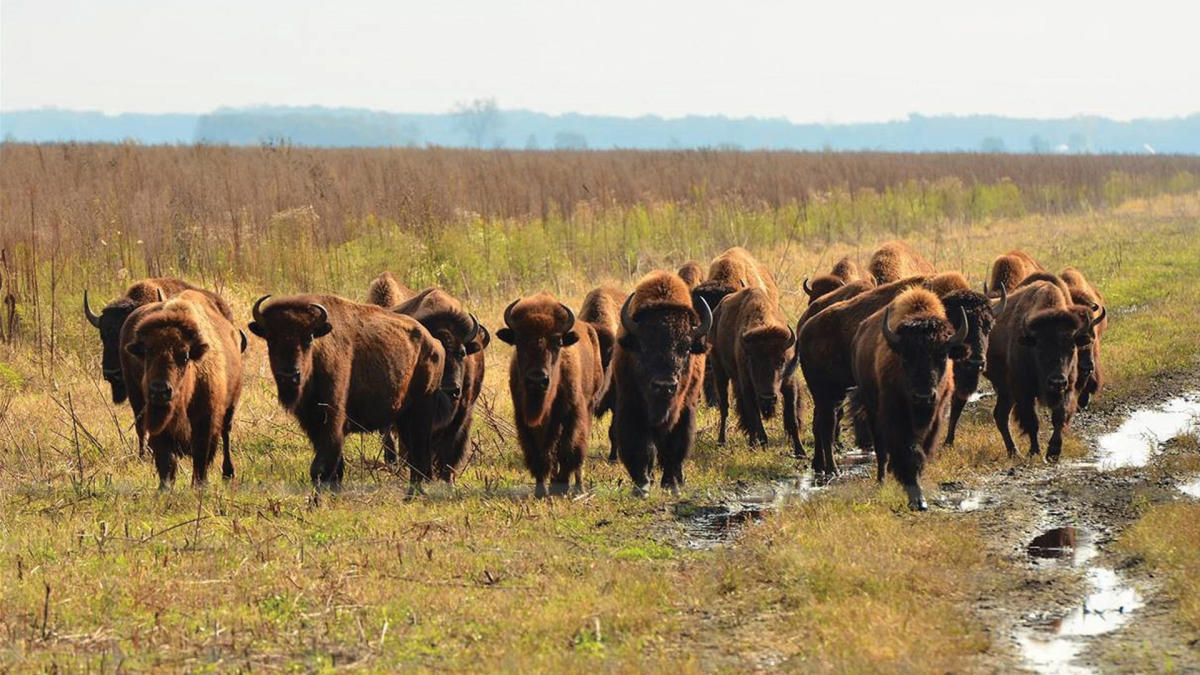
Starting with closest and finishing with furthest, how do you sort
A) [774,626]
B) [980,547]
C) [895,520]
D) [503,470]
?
1. [774,626]
2. [980,547]
3. [895,520]
4. [503,470]

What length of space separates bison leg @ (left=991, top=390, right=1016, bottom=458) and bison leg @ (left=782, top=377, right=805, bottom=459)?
1803 mm

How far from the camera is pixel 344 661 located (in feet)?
22.7

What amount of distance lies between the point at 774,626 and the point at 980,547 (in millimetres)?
2257

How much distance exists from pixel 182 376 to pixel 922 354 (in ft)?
17.7

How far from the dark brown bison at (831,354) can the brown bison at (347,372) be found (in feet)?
11.3

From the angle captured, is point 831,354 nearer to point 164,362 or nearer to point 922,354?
point 922,354

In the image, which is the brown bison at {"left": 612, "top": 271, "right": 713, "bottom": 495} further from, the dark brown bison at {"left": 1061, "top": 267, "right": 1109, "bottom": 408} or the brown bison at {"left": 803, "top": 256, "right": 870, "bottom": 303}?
the brown bison at {"left": 803, "top": 256, "right": 870, "bottom": 303}

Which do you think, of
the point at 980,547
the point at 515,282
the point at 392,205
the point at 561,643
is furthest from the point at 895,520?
the point at 392,205

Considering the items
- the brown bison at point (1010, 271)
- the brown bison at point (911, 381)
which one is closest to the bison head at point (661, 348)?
the brown bison at point (911, 381)

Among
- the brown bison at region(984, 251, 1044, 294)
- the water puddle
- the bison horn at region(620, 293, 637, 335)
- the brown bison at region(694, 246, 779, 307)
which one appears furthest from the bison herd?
the brown bison at region(984, 251, 1044, 294)

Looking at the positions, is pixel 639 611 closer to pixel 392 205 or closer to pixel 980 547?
pixel 980 547

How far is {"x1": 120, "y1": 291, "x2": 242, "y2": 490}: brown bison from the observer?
10383 millimetres

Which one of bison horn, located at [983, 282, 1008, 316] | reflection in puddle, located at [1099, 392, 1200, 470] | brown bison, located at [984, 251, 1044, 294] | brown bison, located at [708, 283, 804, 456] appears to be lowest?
reflection in puddle, located at [1099, 392, 1200, 470]

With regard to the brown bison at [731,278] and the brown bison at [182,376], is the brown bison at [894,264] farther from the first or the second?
the brown bison at [182,376]
